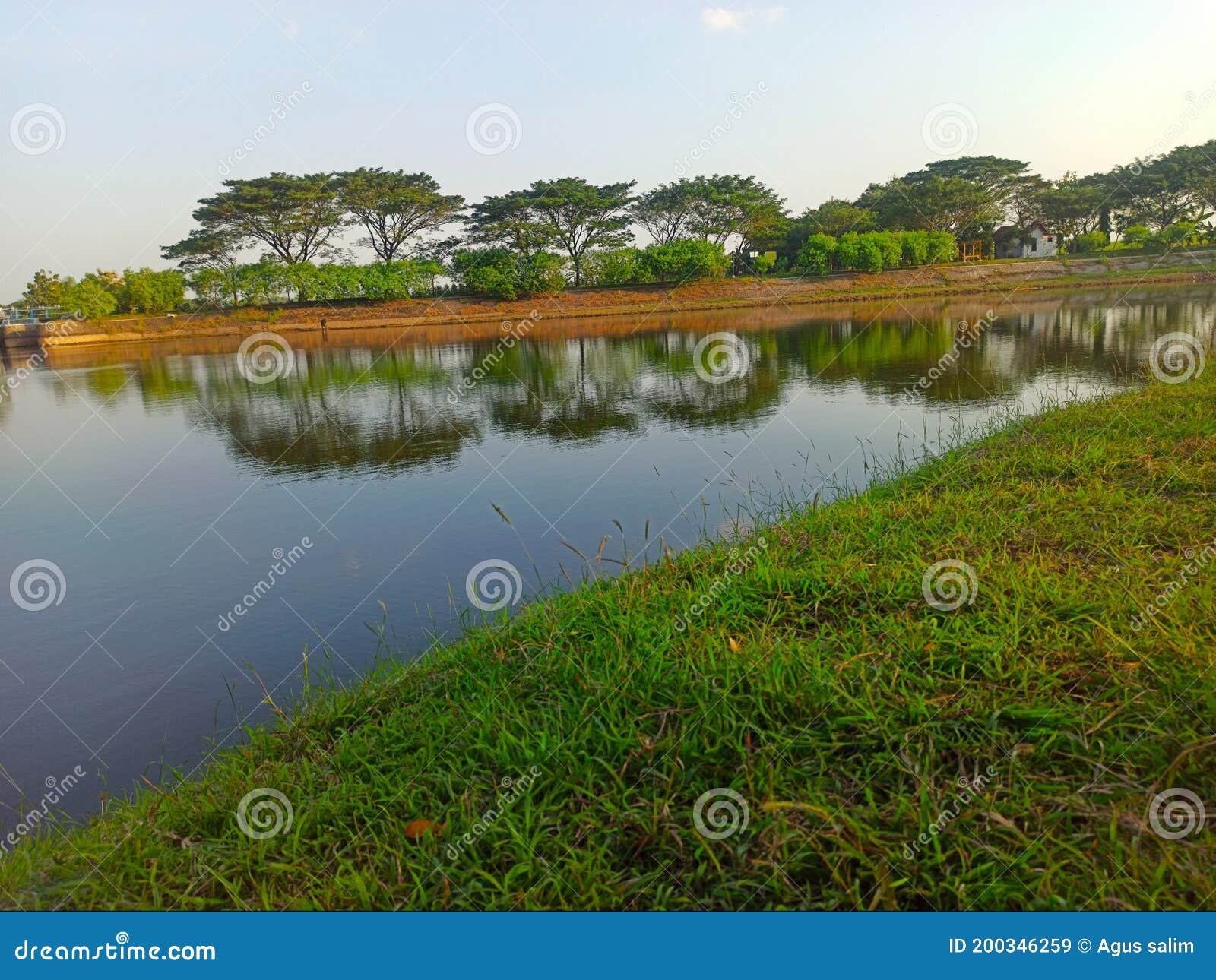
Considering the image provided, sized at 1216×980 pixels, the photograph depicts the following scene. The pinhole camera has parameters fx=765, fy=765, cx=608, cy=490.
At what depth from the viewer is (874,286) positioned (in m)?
45.7

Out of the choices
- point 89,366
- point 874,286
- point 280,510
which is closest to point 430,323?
point 89,366

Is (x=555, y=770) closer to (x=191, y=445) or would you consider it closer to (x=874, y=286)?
(x=191, y=445)

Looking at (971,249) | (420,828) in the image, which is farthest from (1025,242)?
(420,828)

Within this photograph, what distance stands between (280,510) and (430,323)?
3749cm

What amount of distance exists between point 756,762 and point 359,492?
22.2 ft

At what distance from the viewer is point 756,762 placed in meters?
2.37

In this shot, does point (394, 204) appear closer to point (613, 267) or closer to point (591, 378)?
point (613, 267)

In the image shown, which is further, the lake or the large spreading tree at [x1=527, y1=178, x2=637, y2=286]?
the large spreading tree at [x1=527, y1=178, x2=637, y2=286]

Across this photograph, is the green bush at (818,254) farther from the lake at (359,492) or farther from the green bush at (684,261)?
the lake at (359,492)

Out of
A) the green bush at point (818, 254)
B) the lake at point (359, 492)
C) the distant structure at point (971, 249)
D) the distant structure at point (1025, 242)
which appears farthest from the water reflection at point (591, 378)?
the distant structure at point (1025, 242)

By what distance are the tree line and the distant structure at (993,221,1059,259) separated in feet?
2.48

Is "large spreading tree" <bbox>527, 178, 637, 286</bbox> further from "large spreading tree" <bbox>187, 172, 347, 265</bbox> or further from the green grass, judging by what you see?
the green grass

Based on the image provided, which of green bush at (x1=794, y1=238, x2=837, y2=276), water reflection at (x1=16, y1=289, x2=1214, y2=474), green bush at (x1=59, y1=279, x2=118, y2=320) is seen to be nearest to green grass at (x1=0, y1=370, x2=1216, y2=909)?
water reflection at (x1=16, y1=289, x2=1214, y2=474)

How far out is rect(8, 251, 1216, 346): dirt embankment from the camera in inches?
1676
